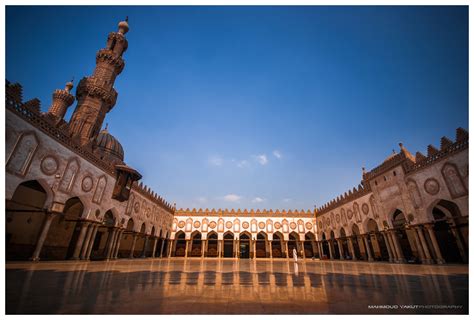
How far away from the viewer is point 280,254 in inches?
1405

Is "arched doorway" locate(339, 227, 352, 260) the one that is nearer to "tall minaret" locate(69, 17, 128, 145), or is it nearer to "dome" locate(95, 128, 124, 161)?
"tall minaret" locate(69, 17, 128, 145)

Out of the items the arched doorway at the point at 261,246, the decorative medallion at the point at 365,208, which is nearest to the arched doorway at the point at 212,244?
the arched doorway at the point at 261,246

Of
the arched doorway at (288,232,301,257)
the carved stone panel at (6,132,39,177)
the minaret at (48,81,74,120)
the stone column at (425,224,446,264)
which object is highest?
the minaret at (48,81,74,120)

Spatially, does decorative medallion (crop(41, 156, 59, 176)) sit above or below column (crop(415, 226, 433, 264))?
above

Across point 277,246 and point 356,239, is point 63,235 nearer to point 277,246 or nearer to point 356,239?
point 277,246

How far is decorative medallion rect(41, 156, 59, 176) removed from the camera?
12532mm

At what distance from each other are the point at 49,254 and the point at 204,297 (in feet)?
59.9

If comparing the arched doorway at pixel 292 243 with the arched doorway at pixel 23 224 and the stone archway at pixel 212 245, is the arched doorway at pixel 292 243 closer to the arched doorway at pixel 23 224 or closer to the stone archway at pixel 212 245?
the stone archway at pixel 212 245

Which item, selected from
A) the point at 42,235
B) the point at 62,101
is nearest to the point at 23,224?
the point at 42,235

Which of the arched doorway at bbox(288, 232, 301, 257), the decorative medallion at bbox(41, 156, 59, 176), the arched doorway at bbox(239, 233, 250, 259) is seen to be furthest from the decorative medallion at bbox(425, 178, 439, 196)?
the arched doorway at bbox(239, 233, 250, 259)

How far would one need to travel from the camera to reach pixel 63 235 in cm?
1730

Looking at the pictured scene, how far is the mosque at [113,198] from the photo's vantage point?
12.7 m

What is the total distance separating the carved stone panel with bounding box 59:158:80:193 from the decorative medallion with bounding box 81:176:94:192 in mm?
847
